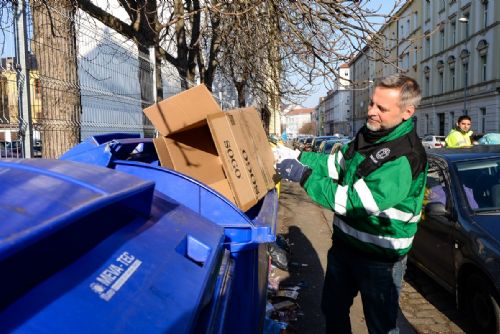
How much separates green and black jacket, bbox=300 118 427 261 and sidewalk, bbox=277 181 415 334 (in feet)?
5.49

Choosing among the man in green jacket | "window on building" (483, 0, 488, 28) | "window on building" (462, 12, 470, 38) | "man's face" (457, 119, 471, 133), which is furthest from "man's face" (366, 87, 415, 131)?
"window on building" (462, 12, 470, 38)

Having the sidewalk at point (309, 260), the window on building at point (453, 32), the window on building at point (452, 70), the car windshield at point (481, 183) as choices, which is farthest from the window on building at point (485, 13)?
the car windshield at point (481, 183)

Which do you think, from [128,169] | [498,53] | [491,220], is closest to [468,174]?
[491,220]

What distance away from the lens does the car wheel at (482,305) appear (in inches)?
128

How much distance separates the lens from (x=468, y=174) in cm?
430

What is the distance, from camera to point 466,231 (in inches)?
145

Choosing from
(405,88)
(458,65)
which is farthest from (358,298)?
(458,65)

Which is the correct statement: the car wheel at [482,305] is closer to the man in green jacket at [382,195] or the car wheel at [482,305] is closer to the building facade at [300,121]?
the man in green jacket at [382,195]

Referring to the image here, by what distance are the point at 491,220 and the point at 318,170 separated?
5.74 ft

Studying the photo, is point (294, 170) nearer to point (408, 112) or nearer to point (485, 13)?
point (408, 112)

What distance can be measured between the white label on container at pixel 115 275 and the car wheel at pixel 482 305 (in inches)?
113

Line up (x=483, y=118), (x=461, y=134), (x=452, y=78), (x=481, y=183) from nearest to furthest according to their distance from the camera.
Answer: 1. (x=481, y=183)
2. (x=461, y=134)
3. (x=483, y=118)
4. (x=452, y=78)

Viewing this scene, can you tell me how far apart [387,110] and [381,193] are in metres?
0.47

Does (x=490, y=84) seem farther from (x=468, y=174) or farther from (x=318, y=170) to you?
(x=318, y=170)
